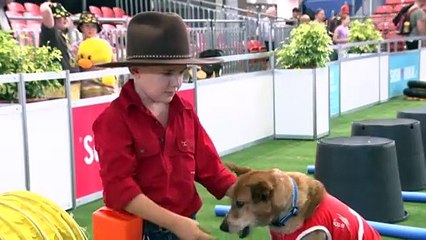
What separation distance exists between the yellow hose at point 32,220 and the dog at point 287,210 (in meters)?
0.77

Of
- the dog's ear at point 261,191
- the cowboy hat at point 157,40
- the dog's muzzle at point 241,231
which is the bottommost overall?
the dog's muzzle at point 241,231

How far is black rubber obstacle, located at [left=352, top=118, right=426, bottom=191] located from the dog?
3.32 m

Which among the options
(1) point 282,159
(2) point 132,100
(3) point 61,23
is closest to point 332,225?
(2) point 132,100

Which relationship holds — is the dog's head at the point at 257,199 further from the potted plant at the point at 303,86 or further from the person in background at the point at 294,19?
the person in background at the point at 294,19

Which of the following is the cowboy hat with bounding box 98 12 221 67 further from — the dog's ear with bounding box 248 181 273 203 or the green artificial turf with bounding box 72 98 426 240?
the green artificial turf with bounding box 72 98 426 240

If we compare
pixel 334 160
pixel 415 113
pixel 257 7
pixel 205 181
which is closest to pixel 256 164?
pixel 415 113

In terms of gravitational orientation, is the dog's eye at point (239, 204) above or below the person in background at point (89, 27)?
below

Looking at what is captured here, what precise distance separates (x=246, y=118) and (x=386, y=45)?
280 inches

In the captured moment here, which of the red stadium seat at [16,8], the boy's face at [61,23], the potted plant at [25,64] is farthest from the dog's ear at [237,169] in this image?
the red stadium seat at [16,8]

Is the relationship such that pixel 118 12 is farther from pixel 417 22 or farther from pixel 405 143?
pixel 405 143

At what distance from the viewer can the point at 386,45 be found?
1535cm

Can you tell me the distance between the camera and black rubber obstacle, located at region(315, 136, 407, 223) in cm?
561

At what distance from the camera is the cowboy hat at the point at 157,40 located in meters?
2.58

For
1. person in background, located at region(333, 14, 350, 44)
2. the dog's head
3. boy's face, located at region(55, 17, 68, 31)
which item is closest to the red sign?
boy's face, located at region(55, 17, 68, 31)
